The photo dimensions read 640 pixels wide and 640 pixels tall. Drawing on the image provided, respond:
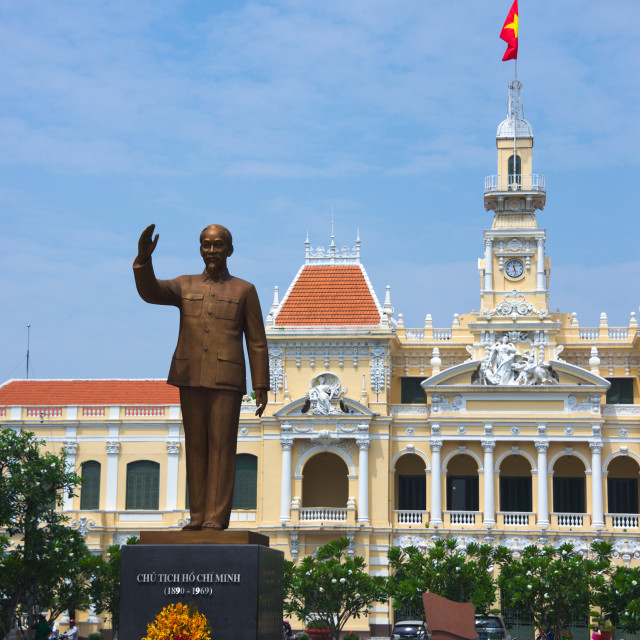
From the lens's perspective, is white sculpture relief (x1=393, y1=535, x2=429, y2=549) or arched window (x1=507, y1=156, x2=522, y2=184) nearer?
white sculpture relief (x1=393, y1=535, x2=429, y2=549)

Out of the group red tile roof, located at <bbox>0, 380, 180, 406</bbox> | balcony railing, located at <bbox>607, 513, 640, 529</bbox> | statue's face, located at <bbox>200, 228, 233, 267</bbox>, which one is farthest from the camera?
red tile roof, located at <bbox>0, 380, 180, 406</bbox>

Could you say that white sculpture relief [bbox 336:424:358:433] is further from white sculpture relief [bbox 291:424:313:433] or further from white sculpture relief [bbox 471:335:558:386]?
white sculpture relief [bbox 471:335:558:386]

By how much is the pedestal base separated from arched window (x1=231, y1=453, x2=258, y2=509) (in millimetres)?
35608

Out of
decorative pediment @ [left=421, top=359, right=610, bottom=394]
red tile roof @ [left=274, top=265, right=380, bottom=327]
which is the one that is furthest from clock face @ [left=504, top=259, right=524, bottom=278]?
red tile roof @ [left=274, top=265, right=380, bottom=327]

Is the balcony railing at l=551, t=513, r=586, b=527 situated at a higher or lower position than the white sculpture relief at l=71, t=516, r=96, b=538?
higher

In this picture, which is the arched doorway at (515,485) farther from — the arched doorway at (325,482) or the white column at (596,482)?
the arched doorway at (325,482)

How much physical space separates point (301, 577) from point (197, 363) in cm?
2426

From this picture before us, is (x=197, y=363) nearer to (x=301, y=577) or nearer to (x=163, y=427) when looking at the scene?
(x=301, y=577)

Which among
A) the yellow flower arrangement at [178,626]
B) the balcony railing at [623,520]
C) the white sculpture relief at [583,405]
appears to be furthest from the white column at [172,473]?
the yellow flower arrangement at [178,626]

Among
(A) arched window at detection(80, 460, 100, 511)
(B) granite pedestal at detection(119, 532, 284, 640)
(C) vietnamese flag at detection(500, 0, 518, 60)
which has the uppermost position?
(C) vietnamese flag at detection(500, 0, 518, 60)

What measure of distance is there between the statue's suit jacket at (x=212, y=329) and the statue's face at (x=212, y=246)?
26cm

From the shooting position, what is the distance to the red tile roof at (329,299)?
49.8 meters

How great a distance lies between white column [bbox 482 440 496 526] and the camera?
4709 cm

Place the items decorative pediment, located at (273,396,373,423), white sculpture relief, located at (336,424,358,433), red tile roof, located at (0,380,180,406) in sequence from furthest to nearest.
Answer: red tile roof, located at (0,380,180,406) < white sculpture relief, located at (336,424,358,433) < decorative pediment, located at (273,396,373,423)
